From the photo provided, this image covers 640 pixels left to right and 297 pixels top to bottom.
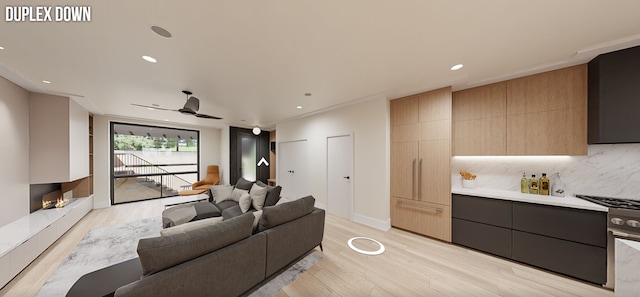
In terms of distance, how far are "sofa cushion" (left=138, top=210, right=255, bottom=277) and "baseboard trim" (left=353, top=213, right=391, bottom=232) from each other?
2.59 m

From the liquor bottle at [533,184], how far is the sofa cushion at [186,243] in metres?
3.83

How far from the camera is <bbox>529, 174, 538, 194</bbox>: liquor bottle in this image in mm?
2635

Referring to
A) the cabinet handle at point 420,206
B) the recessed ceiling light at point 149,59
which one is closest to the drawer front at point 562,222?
the cabinet handle at point 420,206

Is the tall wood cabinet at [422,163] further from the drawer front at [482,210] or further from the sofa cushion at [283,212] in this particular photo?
the sofa cushion at [283,212]

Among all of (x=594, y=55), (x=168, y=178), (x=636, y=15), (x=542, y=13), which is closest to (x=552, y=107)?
(x=594, y=55)

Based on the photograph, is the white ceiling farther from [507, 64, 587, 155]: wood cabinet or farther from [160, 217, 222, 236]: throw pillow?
[160, 217, 222, 236]: throw pillow

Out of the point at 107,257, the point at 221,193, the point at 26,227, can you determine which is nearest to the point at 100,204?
the point at 26,227

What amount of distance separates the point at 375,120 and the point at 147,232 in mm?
4767

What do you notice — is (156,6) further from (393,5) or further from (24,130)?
(24,130)

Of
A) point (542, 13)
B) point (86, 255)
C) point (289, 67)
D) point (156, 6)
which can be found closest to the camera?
point (156, 6)

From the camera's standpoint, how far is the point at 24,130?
10.1 ft

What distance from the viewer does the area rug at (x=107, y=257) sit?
6.63ft

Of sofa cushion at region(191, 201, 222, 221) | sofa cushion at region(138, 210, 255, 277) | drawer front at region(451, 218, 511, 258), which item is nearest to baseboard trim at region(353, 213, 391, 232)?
drawer front at region(451, 218, 511, 258)

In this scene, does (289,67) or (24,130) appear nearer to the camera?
(289,67)
